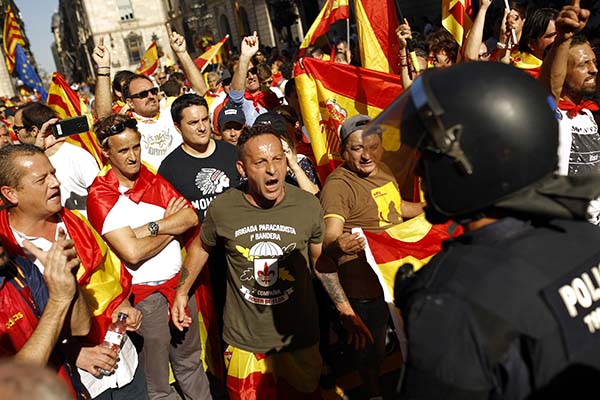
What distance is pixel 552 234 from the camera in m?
1.50

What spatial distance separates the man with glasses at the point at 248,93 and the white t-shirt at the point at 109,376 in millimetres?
3068

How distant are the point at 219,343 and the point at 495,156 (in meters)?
3.48

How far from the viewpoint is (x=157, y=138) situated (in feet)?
17.9

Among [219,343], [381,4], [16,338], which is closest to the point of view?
[16,338]

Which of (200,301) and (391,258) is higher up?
(391,258)

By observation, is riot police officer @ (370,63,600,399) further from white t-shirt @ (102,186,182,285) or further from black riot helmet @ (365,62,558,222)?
white t-shirt @ (102,186,182,285)

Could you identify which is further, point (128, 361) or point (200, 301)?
point (200, 301)

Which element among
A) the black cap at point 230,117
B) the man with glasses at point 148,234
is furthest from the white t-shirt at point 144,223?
the black cap at point 230,117

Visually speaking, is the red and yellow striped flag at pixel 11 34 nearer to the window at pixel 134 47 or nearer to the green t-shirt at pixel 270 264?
the green t-shirt at pixel 270 264

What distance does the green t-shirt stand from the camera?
337cm

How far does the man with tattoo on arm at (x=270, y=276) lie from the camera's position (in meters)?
3.38

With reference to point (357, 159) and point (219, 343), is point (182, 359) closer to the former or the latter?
point (219, 343)

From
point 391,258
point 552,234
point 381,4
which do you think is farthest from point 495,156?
point 381,4

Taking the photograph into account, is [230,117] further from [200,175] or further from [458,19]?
[458,19]
